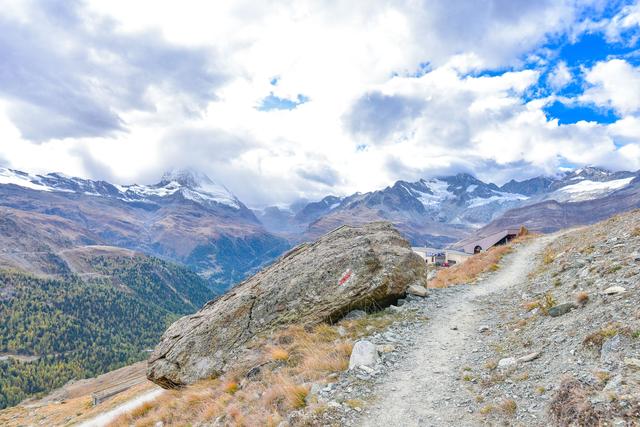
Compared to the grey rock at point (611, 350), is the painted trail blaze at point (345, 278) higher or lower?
higher

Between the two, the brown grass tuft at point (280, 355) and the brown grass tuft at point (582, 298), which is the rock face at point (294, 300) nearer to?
the brown grass tuft at point (280, 355)

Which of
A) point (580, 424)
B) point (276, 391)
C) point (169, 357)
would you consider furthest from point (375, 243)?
point (580, 424)

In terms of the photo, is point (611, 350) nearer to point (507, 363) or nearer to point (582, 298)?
point (507, 363)

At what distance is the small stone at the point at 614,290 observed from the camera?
13.5 metres

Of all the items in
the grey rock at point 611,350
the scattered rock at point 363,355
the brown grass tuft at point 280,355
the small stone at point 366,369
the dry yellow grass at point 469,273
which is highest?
the brown grass tuft at point 280,355

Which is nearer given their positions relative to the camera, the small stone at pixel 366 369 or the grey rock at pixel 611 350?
the grey rock at pixel 611 350

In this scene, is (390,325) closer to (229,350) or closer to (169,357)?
(229,350)

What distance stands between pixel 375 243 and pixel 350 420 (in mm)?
13508

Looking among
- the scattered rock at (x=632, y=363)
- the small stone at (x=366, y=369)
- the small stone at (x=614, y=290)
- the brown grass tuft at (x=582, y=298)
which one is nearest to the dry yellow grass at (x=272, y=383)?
the small stone at (x=366, y=369)

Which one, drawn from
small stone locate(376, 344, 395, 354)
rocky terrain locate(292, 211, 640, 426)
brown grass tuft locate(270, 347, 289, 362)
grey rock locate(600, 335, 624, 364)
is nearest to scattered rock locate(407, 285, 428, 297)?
rocky terrain locate(292, 211, 640, 426)

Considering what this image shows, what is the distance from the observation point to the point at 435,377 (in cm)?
1281

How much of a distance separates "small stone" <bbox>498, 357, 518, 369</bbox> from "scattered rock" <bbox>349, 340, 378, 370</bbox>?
438 centimetres

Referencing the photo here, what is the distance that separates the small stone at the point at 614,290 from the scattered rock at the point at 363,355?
9.16 meters

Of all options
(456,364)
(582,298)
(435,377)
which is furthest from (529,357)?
(582,298)
